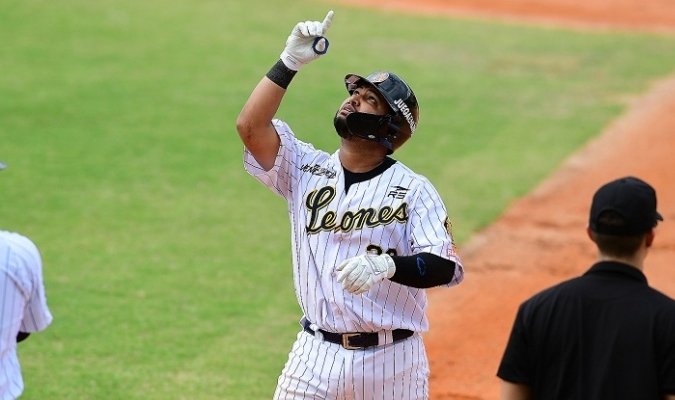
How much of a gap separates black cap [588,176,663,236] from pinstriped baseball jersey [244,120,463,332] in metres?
0.95

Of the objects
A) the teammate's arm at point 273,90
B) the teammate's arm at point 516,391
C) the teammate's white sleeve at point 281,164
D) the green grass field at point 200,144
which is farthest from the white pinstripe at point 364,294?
the green grass field at point 200,144

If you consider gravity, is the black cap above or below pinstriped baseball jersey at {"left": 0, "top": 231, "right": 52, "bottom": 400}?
above

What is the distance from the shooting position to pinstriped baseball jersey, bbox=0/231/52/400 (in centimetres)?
399

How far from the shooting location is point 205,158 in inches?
470

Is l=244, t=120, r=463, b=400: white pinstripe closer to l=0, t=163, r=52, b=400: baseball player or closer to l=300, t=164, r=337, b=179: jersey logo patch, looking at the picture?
l=300, t=164, r=337, b=179: jersey logo patch

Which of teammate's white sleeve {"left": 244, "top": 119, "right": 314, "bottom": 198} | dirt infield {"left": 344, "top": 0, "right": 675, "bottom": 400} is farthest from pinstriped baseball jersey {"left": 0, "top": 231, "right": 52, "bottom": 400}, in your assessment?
dirt infield {"left": 344, "top": 0, "right": 675, "bottom": 400}

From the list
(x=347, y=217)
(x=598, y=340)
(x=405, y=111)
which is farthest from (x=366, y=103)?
(x=598, y=340)

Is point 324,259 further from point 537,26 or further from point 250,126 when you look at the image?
point 537,26

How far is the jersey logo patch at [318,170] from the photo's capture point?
456cm

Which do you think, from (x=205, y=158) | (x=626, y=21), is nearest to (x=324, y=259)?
(x=205, y=158)

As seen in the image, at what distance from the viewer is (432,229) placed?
432cm

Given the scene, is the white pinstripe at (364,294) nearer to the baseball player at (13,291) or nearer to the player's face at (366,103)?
the player's face at (366,103)

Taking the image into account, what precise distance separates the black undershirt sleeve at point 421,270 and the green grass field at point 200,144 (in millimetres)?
2808

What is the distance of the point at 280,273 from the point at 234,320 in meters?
1.10
